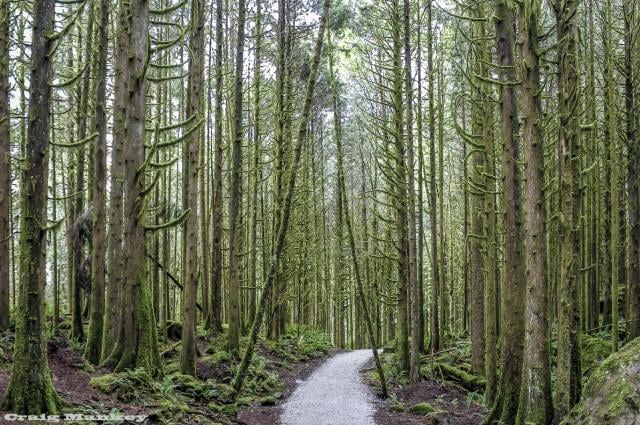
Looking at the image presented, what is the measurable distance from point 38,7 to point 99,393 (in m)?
5.18

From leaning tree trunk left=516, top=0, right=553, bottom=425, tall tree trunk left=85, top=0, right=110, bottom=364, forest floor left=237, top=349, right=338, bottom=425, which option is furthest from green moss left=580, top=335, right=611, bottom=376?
tall tree trunk left=85, top=0, right=110, bottom=364

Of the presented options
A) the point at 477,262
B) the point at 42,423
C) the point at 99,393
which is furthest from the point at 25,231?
the point at 477,262

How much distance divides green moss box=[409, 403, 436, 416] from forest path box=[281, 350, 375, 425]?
2.73ft

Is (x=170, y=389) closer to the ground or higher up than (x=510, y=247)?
closer to the ground

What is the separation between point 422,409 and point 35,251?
7864 mm

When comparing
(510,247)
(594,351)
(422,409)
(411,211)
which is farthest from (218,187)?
(594,351)

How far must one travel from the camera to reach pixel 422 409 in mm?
10227

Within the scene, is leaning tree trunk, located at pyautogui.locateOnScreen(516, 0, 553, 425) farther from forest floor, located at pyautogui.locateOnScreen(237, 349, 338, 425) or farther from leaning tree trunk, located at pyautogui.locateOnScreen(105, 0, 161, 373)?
leaning tree trunk, located at pyautogui.locateOnScreen(105, 0, 161, 373)

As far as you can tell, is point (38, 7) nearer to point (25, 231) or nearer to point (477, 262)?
point (25, 231)

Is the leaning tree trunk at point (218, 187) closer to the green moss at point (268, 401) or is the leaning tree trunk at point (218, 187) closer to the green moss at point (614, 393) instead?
the green moss at point (268, 401)

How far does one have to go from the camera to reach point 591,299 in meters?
17.9

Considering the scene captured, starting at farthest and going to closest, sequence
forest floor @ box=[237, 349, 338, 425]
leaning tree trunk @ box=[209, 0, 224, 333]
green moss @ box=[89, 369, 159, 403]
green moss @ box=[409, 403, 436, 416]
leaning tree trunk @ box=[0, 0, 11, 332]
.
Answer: leaning tree trunk @ box=[209, 0, 224, 333] < leaning tree trunk @ box=[0, 0, 11, 332] < green moss @ box=[409, 403, 436, 416] < forest floor @ box=[237, 349, 338, 425] < green moss @ box=[89, 369, 159, 403]

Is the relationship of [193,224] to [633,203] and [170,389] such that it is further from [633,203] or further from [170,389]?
[633,203]

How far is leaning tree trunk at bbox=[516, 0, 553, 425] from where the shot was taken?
22.1ft
